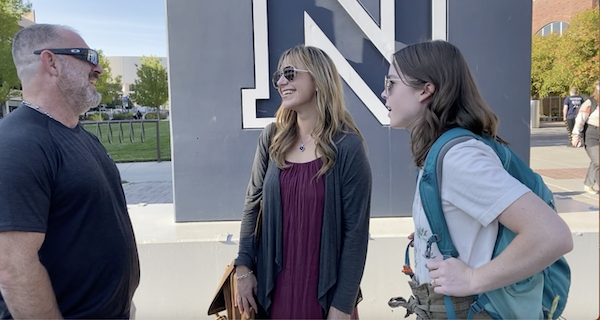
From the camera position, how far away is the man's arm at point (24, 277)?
1.55 metres

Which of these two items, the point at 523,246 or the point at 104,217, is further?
the point at 104,217

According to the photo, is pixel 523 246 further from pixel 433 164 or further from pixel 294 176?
pixel 294 176

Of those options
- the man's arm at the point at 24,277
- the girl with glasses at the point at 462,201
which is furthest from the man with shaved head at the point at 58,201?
the girl with glasses at the point at 462,201

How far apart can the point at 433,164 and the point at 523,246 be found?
Result: 1.13 feet

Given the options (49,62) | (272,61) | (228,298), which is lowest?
(228,298)

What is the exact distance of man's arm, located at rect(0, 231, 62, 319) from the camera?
1.55 metres

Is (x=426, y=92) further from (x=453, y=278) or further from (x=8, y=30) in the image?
(x=8, y=30)

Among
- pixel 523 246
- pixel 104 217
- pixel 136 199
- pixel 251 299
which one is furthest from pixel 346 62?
pixel 136 199

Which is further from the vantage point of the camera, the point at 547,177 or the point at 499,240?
the point at 547,177

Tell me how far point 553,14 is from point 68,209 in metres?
41.6

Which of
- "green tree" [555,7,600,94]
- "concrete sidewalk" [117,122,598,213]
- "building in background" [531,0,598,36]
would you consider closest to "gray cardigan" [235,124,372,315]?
"concrete sidewalk" [117,122,598,213]

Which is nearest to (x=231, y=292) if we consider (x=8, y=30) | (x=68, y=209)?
(x=68, y=209)

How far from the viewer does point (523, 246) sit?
1.26 m

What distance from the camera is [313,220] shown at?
2.19 m
